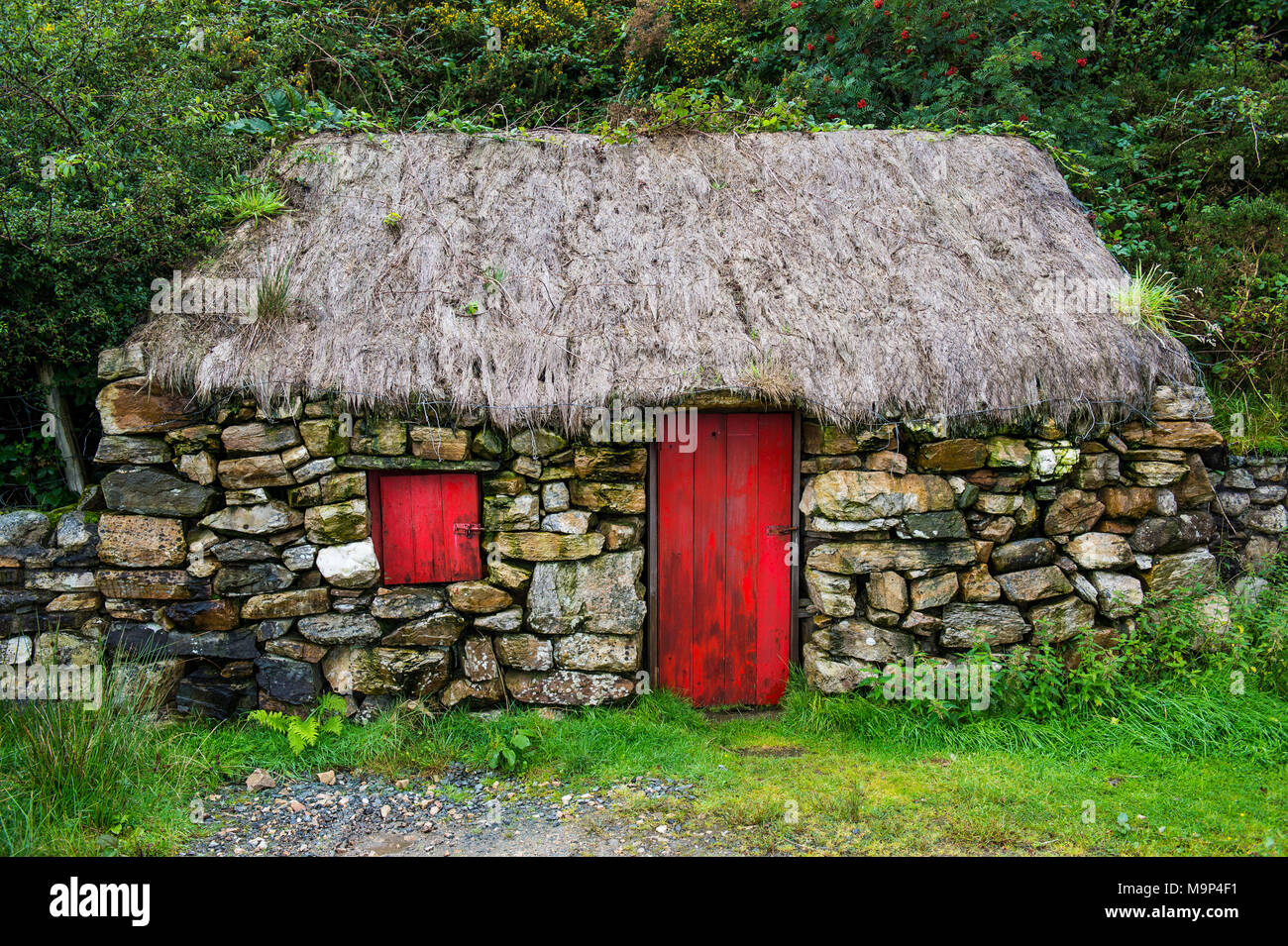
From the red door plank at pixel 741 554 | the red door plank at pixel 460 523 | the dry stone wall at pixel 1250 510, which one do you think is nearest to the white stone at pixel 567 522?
the red door plank at pixel 460 523

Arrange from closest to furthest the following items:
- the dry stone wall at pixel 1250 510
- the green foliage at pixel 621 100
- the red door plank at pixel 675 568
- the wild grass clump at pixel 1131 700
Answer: the wild grass clump at pixel 1131 700
the green foliage at pixel 621 100
the red door plank at pixel 675 568
the dry stone wall at pixel 1250 510

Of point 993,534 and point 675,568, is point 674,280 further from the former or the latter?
point 993,534

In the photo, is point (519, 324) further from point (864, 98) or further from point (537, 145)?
A: point (864, 98)

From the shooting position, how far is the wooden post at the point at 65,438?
555cm

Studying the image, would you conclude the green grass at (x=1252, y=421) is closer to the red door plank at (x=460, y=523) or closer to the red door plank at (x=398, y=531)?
the red door plank at (x=460, y=523)

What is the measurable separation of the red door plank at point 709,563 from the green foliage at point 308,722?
8.37ft

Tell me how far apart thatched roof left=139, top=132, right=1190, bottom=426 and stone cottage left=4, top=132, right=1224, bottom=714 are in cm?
3

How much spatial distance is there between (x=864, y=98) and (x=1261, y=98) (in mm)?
3861

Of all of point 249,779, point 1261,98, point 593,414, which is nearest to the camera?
point 249,779

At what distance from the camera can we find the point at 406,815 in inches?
174

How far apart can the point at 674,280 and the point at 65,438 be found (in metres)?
4.67

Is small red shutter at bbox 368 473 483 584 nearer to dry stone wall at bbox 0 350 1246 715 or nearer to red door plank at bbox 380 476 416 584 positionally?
red door plank at bbox 380 476 416 584

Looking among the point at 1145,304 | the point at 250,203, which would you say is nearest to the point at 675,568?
the point at 1145,304
